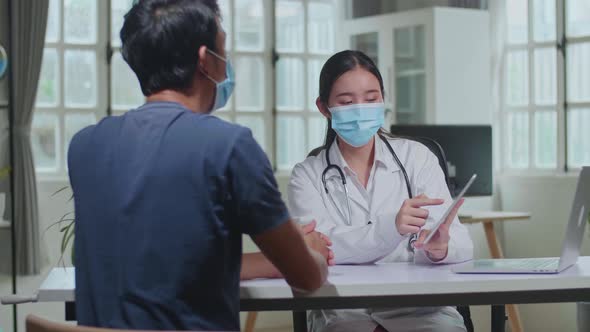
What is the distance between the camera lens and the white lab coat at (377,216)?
2.43 meters

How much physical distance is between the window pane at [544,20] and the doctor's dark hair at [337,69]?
130 inches

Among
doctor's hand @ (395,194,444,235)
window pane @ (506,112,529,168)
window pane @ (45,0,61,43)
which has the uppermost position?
window pane @ (45,0,61,43)

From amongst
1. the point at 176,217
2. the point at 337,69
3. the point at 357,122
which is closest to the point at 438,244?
the point at 357,122

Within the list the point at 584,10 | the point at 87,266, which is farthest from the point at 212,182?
the point at 584,10

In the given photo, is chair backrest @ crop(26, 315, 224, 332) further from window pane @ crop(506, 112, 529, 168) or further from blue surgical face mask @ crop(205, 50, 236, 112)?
window pane @ crop(506, 112, 529, 168)

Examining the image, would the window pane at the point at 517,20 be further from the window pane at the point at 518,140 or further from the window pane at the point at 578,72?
the window pane at the point at 518,140

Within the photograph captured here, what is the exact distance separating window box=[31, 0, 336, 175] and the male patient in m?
3.81

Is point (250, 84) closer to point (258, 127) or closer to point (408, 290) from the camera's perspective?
point (258, 127)

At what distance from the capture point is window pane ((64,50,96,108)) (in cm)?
544

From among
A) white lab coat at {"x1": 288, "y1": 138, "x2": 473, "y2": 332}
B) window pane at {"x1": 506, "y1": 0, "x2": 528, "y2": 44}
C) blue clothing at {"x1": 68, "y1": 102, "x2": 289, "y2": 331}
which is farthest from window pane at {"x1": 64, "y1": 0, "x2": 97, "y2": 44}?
blue clothing at {"x1": 68, "y1": 102, "x2": 289, "y2": 331}

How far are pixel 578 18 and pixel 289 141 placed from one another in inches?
76.5

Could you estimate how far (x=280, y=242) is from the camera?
1.64m

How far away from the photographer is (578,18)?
5.68 metres

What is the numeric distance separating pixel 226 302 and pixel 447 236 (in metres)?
0.89
